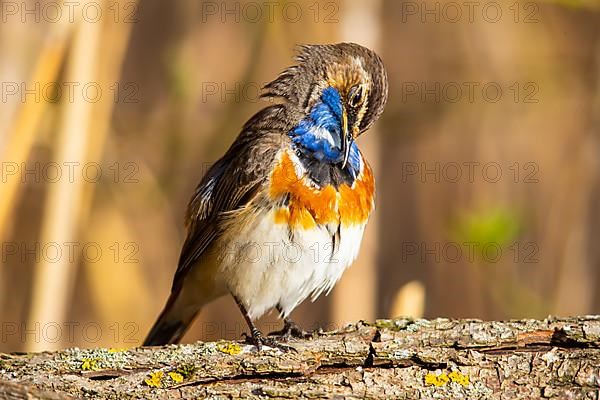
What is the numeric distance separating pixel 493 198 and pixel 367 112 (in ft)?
7.25

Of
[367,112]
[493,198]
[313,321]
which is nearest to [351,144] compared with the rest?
[367,112]

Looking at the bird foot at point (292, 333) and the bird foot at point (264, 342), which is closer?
the bird foot at point (264, 342)

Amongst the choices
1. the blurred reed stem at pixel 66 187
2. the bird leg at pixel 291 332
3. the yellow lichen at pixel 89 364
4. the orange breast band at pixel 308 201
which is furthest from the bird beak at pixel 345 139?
the yellow lichen at pixel 89 364

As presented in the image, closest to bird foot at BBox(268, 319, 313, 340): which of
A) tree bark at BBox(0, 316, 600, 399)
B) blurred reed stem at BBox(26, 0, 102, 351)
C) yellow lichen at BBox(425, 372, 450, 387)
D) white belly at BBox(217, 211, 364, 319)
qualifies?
white belly at BBox(217, 211, 364, 319)

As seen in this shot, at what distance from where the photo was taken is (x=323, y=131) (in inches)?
170

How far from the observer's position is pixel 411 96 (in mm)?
6273

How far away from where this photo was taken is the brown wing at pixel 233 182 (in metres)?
4.22

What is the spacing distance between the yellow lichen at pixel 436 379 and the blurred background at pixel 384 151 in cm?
193

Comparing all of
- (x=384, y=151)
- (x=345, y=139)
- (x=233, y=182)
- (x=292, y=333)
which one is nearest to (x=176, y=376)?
(x=292, y=333)

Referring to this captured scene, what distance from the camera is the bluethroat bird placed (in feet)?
13.5

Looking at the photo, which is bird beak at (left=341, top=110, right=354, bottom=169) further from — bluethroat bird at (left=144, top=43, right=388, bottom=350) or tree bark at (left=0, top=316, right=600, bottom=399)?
tree bark at (left=0, top=316, right=600, bottom=399)

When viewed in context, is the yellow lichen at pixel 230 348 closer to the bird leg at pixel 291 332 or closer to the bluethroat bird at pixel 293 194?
the bird leg at pixel 291 332

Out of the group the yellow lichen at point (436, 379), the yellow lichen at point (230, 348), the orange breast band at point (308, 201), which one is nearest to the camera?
the yellow lichen at point (436, 379)

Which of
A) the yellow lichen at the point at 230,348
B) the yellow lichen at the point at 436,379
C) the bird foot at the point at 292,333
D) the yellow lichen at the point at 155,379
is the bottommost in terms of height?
the yellow lichen at the point at 155,379
